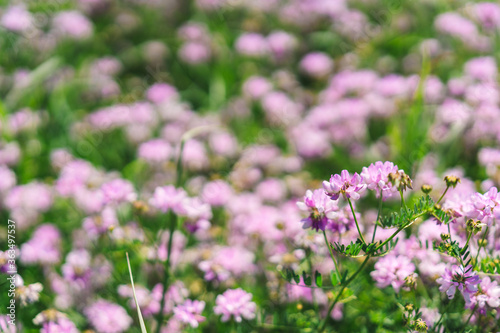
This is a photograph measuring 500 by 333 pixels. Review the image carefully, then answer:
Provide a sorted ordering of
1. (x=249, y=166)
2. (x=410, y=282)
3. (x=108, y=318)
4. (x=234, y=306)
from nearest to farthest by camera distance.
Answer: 1. (x=410, y=282)
2. (x=234, y=306)
3. (x=108, y=318)
4. (x=249, y=166)

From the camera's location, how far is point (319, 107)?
3547mm

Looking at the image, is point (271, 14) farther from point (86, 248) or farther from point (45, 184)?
point (86, 248)

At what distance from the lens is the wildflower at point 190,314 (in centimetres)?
169

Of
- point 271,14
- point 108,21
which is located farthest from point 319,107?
point 108,21

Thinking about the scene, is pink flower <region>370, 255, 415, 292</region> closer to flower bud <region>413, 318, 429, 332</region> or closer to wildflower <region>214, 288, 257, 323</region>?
flower bud <region>413, 318, 429, 332</region>

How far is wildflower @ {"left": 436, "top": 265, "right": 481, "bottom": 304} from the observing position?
A: 1420mm

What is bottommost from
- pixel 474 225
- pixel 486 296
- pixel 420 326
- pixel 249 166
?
pixel 420 326

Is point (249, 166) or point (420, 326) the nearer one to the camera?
point (420, 326)

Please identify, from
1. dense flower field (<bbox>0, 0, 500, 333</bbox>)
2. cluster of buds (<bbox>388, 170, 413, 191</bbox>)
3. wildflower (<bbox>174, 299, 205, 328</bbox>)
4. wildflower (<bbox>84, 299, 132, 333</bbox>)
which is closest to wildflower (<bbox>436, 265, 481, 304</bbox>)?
dense flower field (<bbox>0, 0, 500, 333</bbox>)

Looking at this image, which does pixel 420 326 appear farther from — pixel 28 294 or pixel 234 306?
pixel 28 294

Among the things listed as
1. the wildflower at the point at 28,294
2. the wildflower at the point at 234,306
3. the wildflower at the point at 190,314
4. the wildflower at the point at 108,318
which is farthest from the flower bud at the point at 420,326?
the wildflower at the point at 28,294

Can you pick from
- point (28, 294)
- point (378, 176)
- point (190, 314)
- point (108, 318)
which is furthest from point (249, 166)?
point (378, 176)

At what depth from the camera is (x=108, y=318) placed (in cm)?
203

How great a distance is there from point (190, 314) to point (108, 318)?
0.47m
